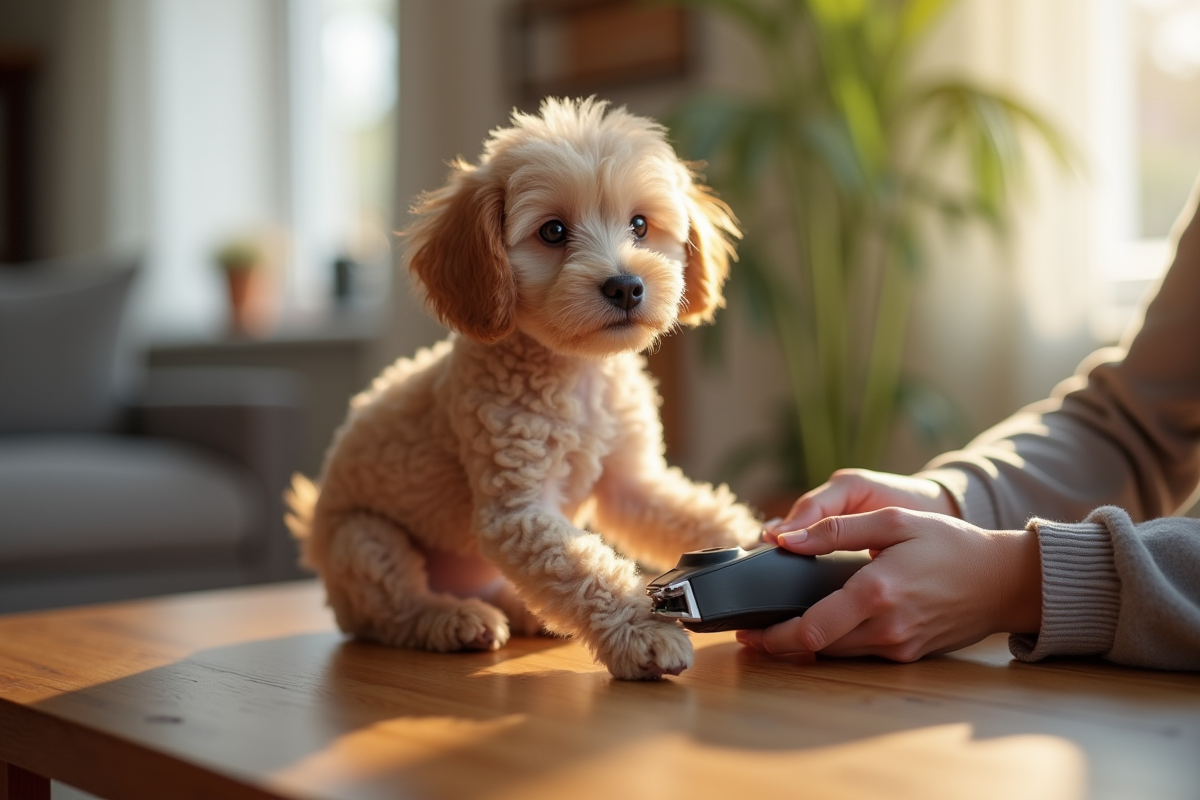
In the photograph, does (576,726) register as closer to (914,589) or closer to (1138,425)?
(914,589)

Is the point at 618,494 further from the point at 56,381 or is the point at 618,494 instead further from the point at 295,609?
the point at 56,381

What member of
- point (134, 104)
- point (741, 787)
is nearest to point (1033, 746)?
point (741, 787)

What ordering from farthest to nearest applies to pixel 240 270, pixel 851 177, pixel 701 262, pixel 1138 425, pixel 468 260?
pixel 240 270 → pixel 851 177 → pixel 1138 425 → pixel 701 262 → pixel 468 260

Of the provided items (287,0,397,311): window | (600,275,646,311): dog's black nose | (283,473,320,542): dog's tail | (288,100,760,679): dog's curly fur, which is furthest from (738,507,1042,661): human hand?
(287,0,397,311): window

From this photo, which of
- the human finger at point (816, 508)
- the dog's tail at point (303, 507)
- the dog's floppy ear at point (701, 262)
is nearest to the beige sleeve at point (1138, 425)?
the human finger at point (816, 508)

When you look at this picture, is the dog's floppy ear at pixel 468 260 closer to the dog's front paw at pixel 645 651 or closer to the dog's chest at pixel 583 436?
the dog's chest at pixel 583 436

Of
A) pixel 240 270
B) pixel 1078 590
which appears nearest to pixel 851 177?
pixel 1078 590

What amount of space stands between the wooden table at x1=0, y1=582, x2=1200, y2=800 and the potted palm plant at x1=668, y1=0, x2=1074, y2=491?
141 centimetres

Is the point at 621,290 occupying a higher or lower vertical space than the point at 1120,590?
higher

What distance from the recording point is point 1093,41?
2406 millimetres

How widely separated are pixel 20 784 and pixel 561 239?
576 millimetres

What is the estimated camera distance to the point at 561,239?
0.94m

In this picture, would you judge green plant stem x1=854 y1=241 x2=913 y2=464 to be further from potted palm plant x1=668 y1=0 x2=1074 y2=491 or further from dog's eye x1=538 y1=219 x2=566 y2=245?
dog's eye x1=538 y1=219 x2=566 y2=245

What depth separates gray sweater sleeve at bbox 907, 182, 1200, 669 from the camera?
818 mm
